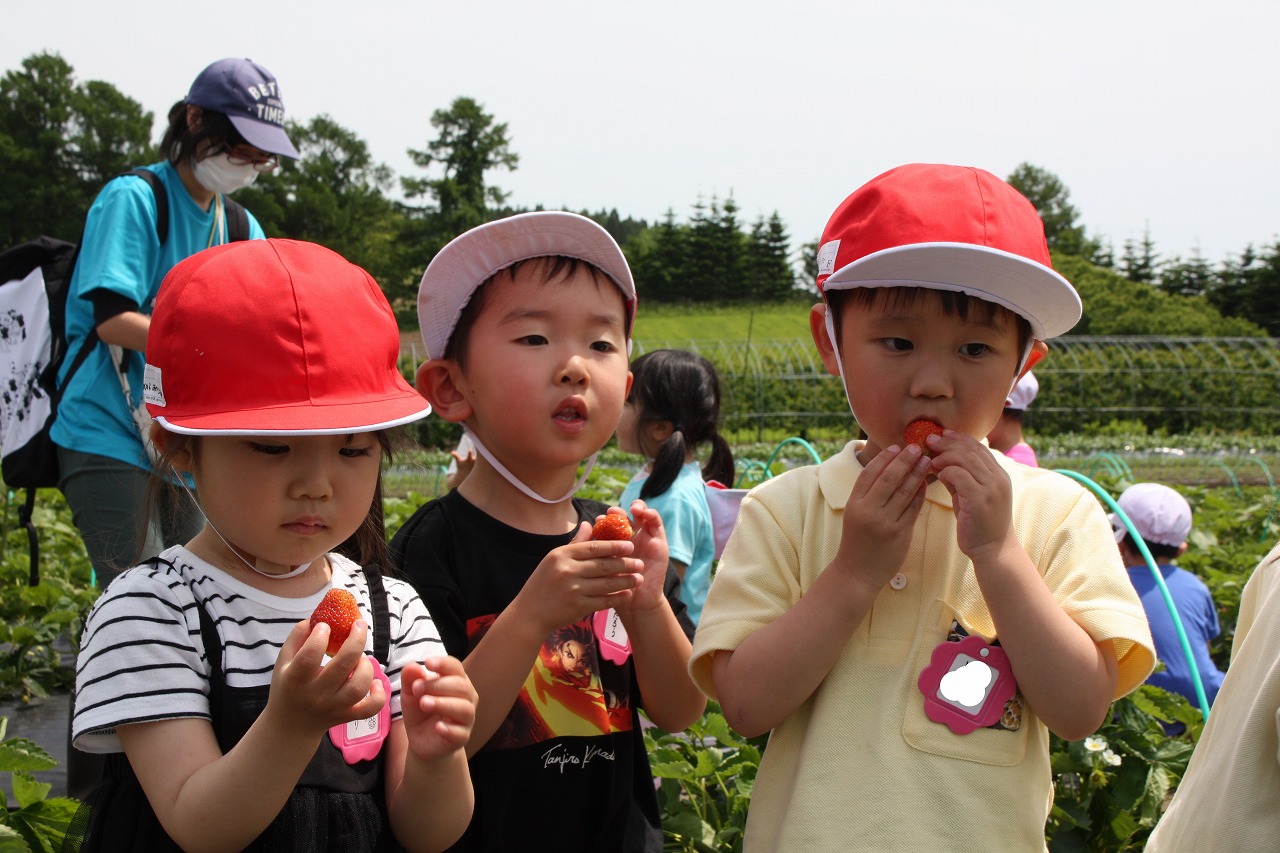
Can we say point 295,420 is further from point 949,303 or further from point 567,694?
point 949,303

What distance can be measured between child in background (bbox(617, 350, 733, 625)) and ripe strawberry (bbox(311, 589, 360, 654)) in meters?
2.43

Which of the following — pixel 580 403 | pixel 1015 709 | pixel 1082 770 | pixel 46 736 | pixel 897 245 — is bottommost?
pixel 46 736

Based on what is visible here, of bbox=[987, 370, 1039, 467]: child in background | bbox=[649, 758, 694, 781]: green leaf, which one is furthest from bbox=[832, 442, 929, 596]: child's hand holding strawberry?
bbox=[987, 370, 1039, 467]: child in background

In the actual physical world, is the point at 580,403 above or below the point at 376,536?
above

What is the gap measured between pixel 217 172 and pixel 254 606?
214 centimetres

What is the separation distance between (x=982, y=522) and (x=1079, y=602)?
0.66ft

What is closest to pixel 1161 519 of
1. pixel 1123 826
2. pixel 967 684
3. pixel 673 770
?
pixel 1123 826

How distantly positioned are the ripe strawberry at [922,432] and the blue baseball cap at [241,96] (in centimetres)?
249

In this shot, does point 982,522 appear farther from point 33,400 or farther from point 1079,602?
point 33,400

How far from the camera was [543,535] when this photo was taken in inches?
78.5

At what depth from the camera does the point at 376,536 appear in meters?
1.79

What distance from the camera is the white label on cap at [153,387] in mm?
1499

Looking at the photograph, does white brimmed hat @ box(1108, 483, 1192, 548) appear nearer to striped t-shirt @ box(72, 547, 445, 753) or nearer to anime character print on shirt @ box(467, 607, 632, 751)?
anime character print on shirt @ box(467, 607, 632, 751)

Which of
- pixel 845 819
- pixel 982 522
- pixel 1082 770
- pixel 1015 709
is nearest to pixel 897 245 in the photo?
pixel 982 522
